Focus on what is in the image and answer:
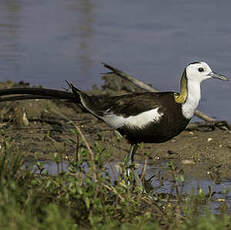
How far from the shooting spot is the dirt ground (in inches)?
256

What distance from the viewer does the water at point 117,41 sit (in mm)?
8875

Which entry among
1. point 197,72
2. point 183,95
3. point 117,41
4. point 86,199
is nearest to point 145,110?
point 183,95

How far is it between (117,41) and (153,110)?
4.78 metres

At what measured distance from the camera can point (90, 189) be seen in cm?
419

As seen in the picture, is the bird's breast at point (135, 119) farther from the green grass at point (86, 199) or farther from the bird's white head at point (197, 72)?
the green grass at point (86, 199)

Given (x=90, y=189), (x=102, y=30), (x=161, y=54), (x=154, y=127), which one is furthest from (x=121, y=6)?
(x=90, y=189)

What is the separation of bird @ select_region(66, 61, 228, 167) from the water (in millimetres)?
1963

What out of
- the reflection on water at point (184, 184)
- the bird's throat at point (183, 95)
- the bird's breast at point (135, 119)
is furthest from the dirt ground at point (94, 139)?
the bird's throat at point (183, 95)

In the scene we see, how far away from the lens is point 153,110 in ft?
18.8

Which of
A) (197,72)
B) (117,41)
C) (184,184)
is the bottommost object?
(184,184)

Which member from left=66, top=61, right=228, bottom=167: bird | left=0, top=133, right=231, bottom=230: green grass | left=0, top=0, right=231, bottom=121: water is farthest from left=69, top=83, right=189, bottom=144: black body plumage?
left=0, top=0, right=231, bottom=121: water

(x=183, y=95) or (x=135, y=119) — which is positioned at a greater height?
(x=183, y=95)

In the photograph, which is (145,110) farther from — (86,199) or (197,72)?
(86,199)

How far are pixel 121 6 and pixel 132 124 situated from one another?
7.12 metres
